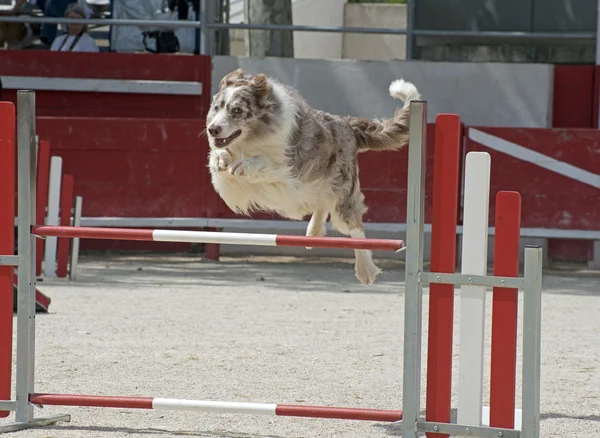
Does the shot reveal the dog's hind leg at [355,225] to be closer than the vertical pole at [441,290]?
No

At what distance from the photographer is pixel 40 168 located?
11.9m

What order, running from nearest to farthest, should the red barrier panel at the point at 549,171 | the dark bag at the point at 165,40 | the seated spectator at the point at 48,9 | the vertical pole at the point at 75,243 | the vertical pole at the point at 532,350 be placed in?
the vertical pole at the point at 532,350 → the vertical pole at the point at 75,243 → the red barrier panel at the point at 549,171 → the seated spectator at the point at 48,9 → the dark bag at the point at 165,40

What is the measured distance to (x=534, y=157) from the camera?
1359cm

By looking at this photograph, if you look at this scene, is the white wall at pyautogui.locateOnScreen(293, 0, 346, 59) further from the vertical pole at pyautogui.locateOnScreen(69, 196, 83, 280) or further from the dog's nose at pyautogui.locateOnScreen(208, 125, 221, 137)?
the dog's nose at pyautogui.locateOnScreen(208, 125, 221, 137)

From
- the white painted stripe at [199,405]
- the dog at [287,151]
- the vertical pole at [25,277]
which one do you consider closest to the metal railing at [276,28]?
the dog at [287,151]

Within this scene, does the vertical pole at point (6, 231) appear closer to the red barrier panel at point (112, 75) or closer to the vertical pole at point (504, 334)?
the vertical pole at point (504, 334)

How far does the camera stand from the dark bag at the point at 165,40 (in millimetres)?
15297

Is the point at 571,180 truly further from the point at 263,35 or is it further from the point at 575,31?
the point at 263,35

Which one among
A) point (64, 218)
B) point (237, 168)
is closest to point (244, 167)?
point (237, 168)

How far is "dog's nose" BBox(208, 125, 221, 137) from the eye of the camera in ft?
20.9

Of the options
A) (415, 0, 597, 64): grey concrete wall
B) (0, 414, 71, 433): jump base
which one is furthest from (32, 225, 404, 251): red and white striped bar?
(415, 0, 597, 64): grey concrete wall

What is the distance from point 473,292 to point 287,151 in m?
2.13

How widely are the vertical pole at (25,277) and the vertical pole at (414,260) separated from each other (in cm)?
182

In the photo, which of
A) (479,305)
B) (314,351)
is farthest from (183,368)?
(479,305)
